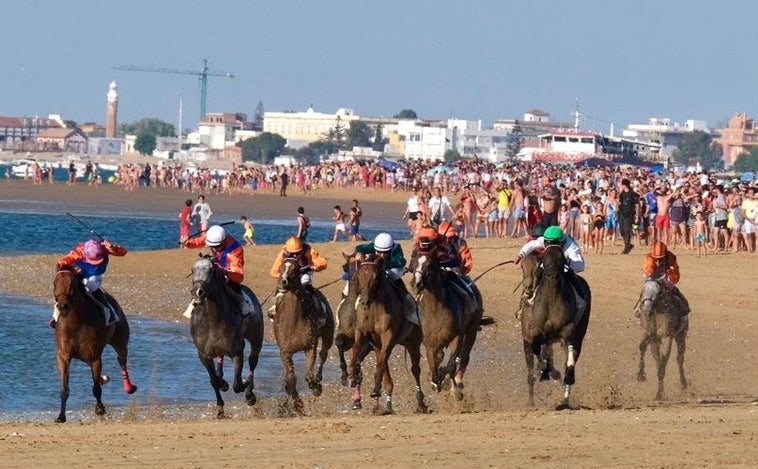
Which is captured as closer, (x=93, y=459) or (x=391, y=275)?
(x=93, y=459)

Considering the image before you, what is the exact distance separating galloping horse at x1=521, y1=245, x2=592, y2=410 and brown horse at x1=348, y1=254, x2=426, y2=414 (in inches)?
56.7

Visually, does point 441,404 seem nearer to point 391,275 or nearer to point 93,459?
point 391,275

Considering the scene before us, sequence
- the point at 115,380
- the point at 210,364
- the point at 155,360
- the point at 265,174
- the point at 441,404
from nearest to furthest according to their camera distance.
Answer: the point at 210,364
the point at 441,404
the point at 115,380
the point at 155,360
the point at 265,174

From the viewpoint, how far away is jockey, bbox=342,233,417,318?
18.4m

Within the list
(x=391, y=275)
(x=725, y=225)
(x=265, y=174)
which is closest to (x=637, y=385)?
(x=391, y=275)

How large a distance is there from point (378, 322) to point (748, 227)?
831 inches

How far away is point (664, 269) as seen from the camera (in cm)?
2172

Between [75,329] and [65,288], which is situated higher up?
[65,288]

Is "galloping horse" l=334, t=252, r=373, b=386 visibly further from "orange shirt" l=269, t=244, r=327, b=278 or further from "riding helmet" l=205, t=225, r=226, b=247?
"riding helmet" l=205, t=225, r=226, b=247

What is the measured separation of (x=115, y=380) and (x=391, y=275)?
19.2ft

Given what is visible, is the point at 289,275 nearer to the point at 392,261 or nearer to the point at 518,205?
the point at 392,261

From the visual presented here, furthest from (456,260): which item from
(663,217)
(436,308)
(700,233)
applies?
(663,217)

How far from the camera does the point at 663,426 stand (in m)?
15.4

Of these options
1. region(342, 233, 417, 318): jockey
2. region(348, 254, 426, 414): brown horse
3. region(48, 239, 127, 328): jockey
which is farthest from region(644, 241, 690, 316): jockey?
region(48, 239, 127, 328): jockey
